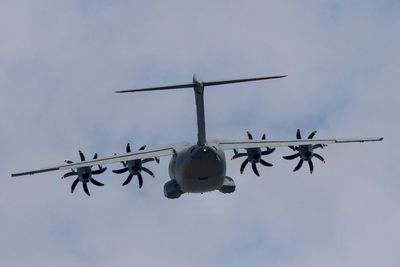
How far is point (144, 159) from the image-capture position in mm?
88188

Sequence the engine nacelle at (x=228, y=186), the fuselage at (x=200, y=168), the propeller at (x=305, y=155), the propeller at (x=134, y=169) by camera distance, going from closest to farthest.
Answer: the fuselage at (x=200, y=168), the engine nacelle at (x=228, y=186), the propeller at (x=134, y=169), the propeller at (x=305, y=155)

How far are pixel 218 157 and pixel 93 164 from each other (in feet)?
35.7

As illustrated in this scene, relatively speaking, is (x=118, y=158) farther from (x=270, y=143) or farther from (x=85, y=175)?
(x=270, y=143)

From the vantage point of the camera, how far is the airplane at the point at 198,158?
77.9 metres

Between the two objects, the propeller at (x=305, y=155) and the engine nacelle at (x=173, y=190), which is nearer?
the engine nacelle at (x=173, y=190)

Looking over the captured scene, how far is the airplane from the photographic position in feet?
255

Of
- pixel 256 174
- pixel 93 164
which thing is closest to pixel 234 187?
pixel 256 174

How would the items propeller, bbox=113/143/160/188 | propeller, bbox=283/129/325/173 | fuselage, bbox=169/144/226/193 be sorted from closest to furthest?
1. fuselage, bbox=169/144/226/193
2. propeller, bbox=113/143/160/188
3. propeller, bbox=283/129/325/173

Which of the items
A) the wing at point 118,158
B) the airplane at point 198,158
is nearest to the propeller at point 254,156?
the airplane at point 198,158

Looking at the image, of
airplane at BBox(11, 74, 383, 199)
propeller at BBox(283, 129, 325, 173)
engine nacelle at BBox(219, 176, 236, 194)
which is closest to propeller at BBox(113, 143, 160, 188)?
airplane at BBox(11, 74, 383, 199)

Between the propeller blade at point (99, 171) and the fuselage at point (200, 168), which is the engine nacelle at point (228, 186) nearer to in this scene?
the fuselage at point (200, 168)

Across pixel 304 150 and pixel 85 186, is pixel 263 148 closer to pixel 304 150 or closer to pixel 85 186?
pixel 304 150

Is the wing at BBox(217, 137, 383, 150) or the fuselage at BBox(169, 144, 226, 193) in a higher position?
the wing at BBox(217, 137, 383, 150)

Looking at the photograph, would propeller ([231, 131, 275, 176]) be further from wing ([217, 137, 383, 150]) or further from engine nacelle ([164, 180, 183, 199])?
Answer: engine nacelle ([164, 180, 183, 199])
